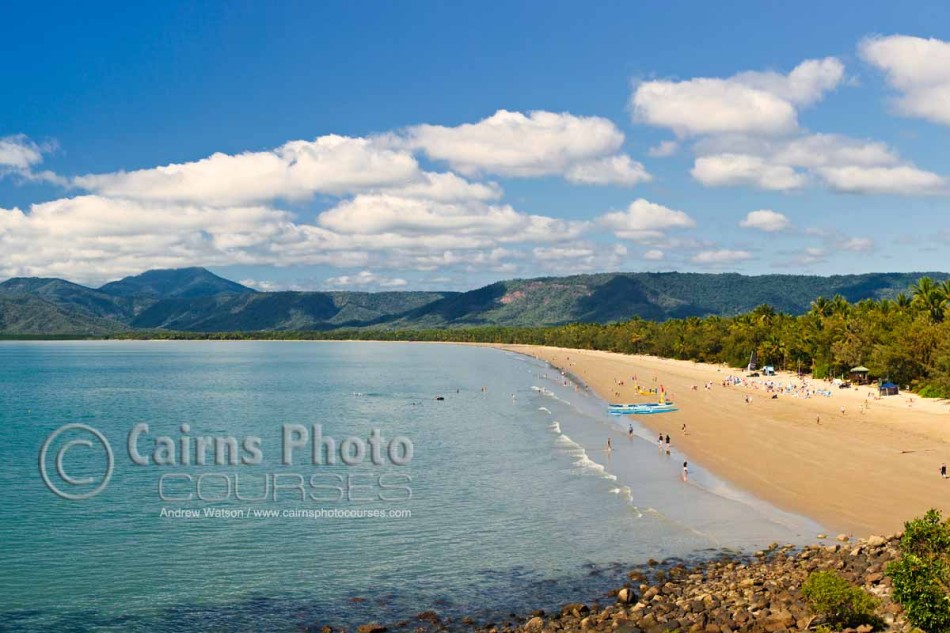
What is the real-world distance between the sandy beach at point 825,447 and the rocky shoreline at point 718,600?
7001 mm

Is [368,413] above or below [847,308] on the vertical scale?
below

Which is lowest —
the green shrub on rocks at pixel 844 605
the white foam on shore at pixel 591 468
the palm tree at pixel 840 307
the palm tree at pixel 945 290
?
the white foam on shore at pixel 591 468

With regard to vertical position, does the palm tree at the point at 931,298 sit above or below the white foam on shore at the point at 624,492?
above

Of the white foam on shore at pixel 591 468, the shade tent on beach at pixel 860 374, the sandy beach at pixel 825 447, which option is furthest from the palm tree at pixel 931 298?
the white foam on shore at pixel 591 468

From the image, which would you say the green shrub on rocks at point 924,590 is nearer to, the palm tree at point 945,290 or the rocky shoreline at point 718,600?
the rocky shoreline at point 718,600

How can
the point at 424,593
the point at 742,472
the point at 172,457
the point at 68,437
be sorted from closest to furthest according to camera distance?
the point at 424,593
the point at 742,472
the point at 172,457
the point at 68,437

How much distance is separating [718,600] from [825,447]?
35457 mm

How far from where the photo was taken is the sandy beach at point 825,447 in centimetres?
3825

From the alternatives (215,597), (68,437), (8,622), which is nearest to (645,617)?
(215,597)

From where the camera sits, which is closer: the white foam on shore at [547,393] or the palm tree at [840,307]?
the white foam on shore at [547,393]

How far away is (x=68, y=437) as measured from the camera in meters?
71.5

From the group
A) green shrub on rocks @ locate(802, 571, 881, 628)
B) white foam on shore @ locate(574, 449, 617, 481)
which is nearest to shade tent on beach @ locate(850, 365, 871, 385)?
white foam on shore @ locate(574, 449, 617, 481)

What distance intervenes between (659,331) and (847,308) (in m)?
67.6

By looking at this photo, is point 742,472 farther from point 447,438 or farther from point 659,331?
point 659,331
